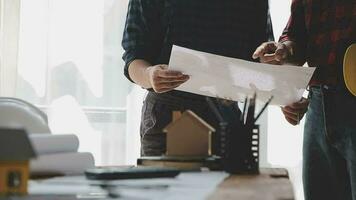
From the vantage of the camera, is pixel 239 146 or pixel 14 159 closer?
pixel 14 159

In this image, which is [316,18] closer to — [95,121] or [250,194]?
[250,194]

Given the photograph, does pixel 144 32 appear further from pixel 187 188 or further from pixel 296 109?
pixel 187 188

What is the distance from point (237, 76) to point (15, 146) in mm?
604

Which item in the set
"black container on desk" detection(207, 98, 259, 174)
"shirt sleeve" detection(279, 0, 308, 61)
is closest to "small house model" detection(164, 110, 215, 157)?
"black container on desk" detection(207, 98, 259, 174)

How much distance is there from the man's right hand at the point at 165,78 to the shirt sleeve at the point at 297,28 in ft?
1.39

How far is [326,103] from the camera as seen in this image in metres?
1.32

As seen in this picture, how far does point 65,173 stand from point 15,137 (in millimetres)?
383

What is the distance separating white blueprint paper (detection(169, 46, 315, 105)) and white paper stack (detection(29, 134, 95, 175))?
269 mm

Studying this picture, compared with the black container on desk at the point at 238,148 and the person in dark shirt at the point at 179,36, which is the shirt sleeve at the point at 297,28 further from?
the black container on desk at the point at 238,148

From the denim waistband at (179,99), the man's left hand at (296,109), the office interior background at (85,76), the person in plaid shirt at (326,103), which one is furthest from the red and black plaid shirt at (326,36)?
the office interior background at (85,76)

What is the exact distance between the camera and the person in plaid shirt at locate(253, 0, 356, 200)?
1280 millimetres

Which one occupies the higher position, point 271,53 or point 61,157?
point 271,53

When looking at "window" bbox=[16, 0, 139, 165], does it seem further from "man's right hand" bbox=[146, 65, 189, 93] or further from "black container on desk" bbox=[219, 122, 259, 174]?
"black container on desk" bbox=[219, 122, 259, 174]

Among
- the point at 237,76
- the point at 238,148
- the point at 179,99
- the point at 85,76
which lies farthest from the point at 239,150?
the point at 85,76
